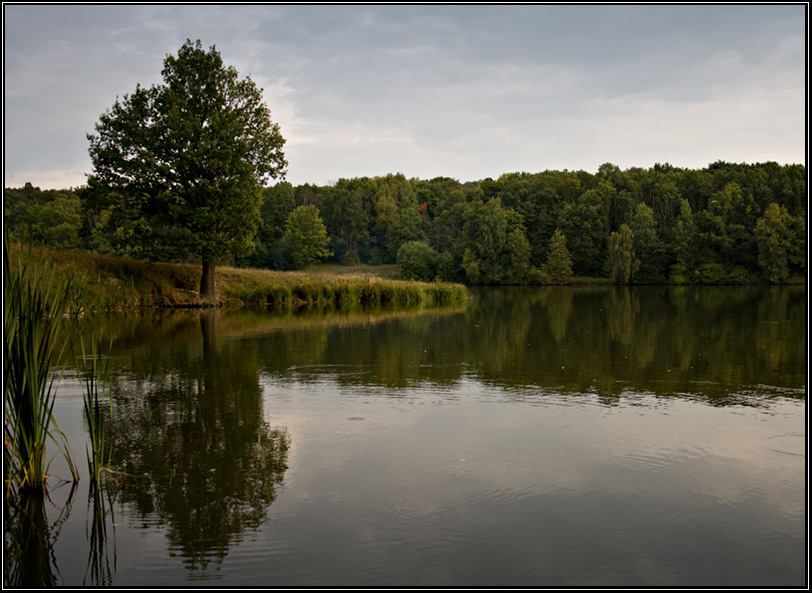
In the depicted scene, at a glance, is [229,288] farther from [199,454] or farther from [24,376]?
[24,376]

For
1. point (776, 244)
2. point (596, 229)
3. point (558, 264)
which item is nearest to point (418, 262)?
point (558, 264)

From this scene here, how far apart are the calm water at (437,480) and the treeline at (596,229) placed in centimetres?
5628

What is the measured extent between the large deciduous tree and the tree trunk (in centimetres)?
131

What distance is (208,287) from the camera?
2956 cm

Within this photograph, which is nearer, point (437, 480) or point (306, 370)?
point (437, 480)

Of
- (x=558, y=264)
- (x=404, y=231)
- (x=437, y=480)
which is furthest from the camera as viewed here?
(x=404, y=231)

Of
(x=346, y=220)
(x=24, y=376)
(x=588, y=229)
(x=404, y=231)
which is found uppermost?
(x=346, y=220)

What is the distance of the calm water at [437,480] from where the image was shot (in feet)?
12.8

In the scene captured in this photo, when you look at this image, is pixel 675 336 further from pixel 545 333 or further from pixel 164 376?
pixel 164 376

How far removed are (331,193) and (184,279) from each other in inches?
2646

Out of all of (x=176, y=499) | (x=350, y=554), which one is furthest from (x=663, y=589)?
(x=176, y=499)

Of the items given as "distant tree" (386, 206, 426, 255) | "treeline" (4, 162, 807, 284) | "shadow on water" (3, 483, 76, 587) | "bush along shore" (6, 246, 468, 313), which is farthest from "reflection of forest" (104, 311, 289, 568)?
"distant tree" (386, 206, 426, 255)

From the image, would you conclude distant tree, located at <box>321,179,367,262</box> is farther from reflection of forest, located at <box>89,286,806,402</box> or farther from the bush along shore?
→ reflection of forest, located at <box>89,286,806,402</box>

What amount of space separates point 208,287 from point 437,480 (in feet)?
85.3
